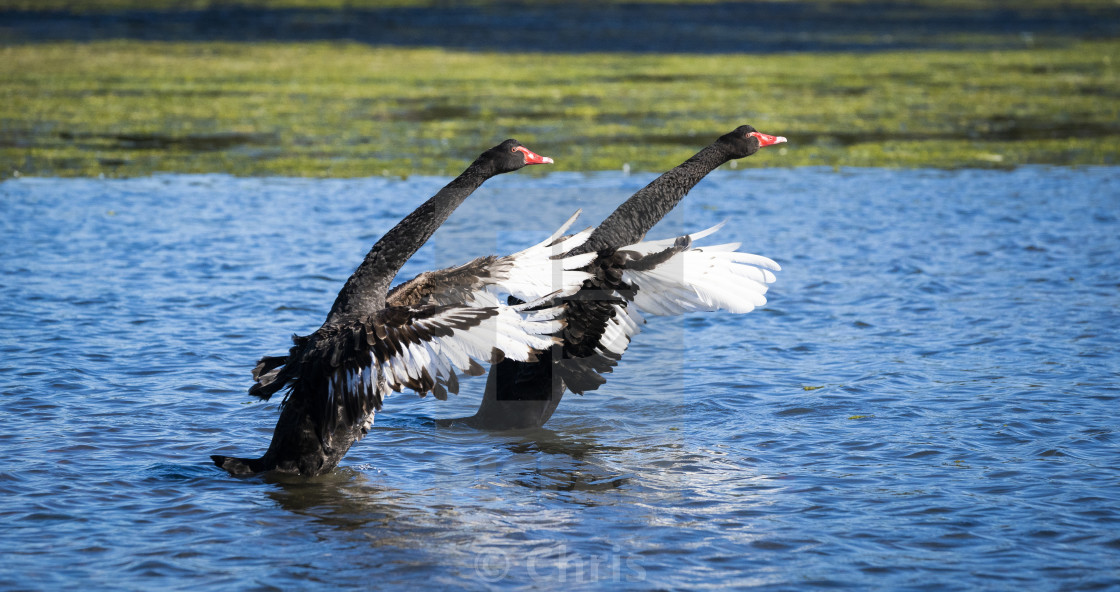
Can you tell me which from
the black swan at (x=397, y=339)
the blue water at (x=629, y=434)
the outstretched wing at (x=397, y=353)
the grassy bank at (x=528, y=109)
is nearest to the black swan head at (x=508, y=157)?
the black swan at (x=397, y=339)

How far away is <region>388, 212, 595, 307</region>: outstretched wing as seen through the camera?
679cm

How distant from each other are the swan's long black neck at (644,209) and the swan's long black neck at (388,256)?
88 centimetres

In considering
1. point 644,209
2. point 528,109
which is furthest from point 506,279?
point 528,109

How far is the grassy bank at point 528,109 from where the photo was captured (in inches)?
714

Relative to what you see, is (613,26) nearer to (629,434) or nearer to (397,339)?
(629,434)

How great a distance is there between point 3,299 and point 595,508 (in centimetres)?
686

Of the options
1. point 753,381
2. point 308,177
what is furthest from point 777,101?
point 753,381

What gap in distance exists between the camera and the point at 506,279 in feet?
22.8

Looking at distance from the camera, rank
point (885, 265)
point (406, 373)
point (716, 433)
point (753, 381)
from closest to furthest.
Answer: point (406, 373)
point (716, 433)
point (753, 381)
point (885, 265)

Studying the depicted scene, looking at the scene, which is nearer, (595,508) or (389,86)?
(595,508)

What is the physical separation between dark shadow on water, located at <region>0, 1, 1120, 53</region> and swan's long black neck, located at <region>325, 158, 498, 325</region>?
2638 centimetres

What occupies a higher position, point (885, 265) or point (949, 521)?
point (885, 265)

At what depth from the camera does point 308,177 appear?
16.8 metres

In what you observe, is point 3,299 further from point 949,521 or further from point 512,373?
point 949,521
